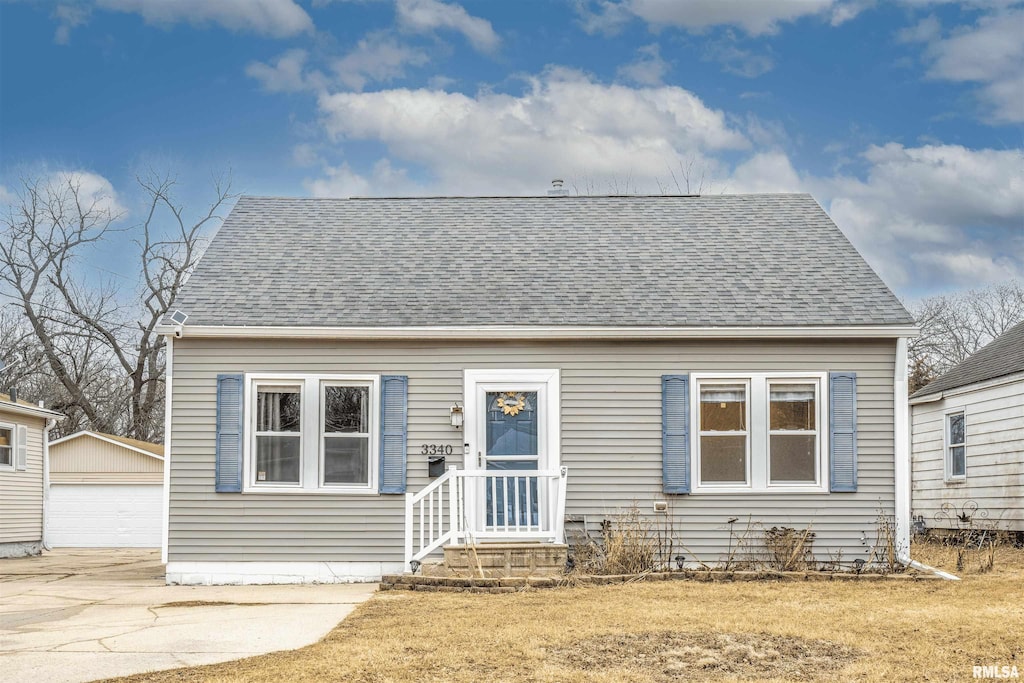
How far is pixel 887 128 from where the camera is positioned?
26.4 metres

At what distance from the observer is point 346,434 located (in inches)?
454

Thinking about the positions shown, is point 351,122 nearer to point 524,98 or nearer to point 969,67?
point 524,98

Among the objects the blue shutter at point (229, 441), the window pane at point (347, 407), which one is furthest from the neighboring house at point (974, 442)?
the blue shutter at point (229, 441)

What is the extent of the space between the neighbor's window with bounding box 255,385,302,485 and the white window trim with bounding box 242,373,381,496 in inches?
2.1

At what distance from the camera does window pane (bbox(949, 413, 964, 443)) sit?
16.7 meters

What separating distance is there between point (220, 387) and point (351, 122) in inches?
608

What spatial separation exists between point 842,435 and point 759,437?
882 millimetres

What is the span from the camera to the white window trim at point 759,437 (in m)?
11.4

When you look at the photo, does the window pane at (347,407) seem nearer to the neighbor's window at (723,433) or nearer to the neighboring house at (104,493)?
the neighbor's window at (723,433)

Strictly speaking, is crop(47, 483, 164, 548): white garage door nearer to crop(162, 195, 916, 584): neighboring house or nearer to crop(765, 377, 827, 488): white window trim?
crop(162, 195, 916, 584): neighboring house

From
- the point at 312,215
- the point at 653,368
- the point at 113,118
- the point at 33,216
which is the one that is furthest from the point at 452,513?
the point at 113,118

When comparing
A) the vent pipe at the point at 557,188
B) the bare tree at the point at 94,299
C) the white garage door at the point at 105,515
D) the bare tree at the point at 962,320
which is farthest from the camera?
the bare tree at the point at 962,320

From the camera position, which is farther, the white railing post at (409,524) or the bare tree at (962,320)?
the bare tree at (962,320)

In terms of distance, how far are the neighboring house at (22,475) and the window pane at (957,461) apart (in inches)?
604
